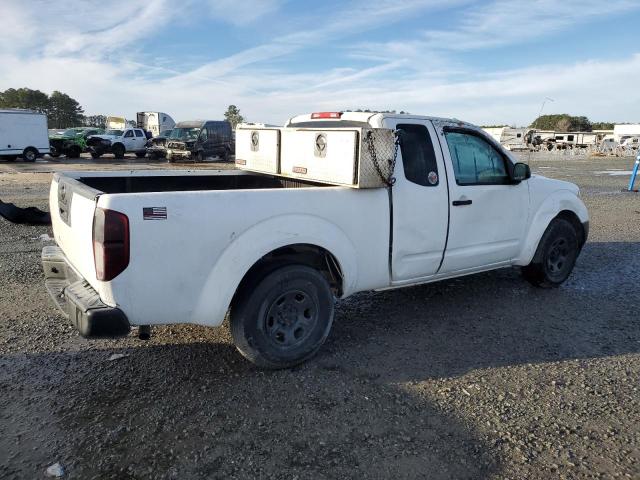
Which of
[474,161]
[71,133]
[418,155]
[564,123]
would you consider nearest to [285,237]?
[418,155]

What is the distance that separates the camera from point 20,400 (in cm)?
344

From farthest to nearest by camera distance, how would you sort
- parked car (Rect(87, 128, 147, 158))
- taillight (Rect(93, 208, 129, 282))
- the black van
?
parked car (Rect(87, 128, 147, 158)) < the black van < taillight (Rect(93, 208, 129, 282))

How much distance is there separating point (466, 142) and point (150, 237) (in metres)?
3.14

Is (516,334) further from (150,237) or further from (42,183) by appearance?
(42,183)

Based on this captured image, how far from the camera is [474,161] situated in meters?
5.03

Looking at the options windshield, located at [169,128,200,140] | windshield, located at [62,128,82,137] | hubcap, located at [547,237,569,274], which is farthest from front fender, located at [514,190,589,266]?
windshield, located at [62,128,82,137]

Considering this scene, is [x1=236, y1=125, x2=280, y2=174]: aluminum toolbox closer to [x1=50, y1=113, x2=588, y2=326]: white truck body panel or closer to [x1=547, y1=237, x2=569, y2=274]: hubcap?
[x1=50, y1=113, x2=588, y2=326]: white truck body panel

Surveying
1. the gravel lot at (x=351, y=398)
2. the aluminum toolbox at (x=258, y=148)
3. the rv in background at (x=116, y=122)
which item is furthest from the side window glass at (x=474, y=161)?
the rv in background at (x=116, y=122)

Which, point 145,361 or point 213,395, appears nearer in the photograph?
point 213,395

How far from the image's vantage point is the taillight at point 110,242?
3129 mm

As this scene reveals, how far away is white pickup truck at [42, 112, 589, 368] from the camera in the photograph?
3256 millimetres

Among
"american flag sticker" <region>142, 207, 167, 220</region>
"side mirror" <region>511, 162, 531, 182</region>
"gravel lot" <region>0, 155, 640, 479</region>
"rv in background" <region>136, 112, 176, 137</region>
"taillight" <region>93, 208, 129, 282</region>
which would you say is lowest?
"gravel lot" <region>0, 155, 640, 479</region>

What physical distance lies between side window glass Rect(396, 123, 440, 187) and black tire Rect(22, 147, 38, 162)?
89.5ft

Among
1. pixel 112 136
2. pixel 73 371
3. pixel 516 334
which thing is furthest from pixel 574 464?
pixel 112 136
